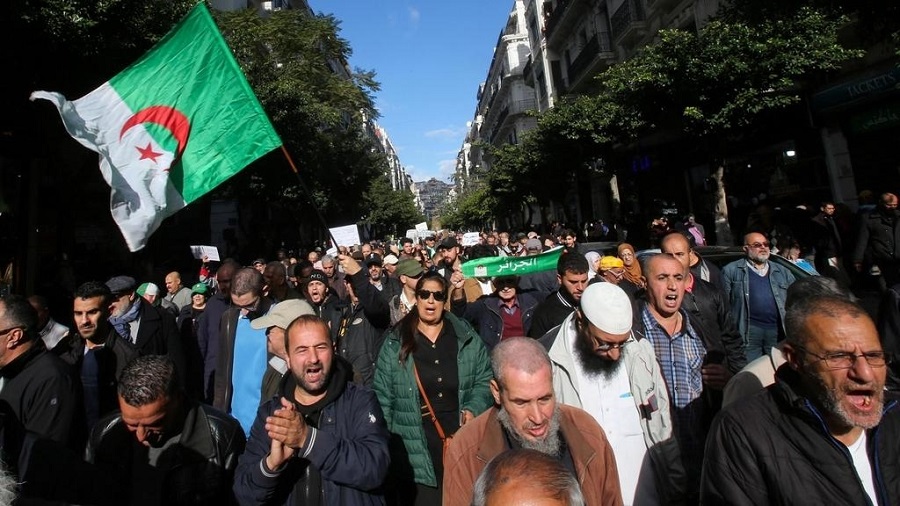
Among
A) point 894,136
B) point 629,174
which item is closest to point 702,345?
point 894,136

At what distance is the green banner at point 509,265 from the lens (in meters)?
5.48

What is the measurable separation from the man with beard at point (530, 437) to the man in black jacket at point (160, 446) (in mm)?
994

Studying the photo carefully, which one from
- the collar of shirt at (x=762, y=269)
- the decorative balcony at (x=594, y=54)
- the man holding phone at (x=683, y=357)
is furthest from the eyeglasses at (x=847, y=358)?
the decorative balcony at (x=594, y=54)

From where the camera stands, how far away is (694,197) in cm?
1973

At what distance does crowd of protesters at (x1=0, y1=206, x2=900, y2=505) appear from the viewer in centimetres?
176

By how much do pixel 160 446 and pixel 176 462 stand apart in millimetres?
100

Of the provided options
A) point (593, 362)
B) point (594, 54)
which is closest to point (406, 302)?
point (593, 362)

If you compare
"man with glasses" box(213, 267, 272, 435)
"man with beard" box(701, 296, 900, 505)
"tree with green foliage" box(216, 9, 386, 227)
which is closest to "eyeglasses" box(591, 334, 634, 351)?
"man with beard" box(701, 296, 900, 505)

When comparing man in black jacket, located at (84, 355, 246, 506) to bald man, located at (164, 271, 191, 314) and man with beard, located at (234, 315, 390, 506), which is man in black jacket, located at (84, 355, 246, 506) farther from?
bald man, located at (164, 271, 191, 314)

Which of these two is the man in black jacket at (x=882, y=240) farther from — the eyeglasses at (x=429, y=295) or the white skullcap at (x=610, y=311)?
the eyeglasses at (x=429, y=295)

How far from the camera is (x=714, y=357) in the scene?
3246mm

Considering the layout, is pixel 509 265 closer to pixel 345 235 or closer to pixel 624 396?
pixel 624 396

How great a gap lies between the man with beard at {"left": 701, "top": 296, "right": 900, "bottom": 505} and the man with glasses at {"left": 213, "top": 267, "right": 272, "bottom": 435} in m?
2.91

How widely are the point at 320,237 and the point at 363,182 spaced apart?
14.8 metres
